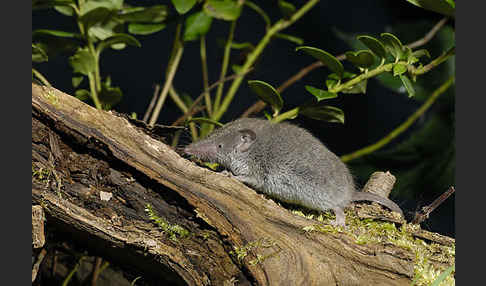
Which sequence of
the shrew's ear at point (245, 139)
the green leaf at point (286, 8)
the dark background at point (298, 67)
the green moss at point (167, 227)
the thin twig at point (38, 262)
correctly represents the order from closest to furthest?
the green moss at point (167, 227) < the thin twig at point (38, 262) < the shrew's ear at point (245, 139) < the green leaf at point (286, 8) < the dark background at point (298, 67)

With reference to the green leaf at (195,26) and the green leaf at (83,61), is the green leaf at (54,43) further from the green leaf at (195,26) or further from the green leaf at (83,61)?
the green leaf at (195,26)

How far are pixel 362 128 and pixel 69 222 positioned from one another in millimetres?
Result: 2436

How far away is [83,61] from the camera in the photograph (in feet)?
6.20

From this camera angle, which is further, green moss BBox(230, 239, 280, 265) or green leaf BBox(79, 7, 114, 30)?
green leaf BBox(79, 7, 114, 30)

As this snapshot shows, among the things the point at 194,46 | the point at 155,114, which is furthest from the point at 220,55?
the point at 155,114

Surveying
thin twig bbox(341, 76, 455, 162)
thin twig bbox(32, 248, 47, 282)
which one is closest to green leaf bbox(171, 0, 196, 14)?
thin twig bbox(32, 248, 47, 282)

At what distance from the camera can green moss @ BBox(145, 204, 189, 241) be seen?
4.70 ft

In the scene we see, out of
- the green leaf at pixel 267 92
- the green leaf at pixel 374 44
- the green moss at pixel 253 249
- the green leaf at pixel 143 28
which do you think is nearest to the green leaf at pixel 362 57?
the green leaf at pixel 374 44

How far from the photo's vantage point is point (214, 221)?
4.63 feet

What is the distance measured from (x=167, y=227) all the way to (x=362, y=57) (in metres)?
0.94

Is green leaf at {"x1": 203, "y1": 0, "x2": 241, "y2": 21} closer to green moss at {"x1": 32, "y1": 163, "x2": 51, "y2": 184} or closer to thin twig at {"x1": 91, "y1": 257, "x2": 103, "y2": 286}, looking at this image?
green moss at {"x1": 32, "y1": 163, "x2": 51, "y2": 184}

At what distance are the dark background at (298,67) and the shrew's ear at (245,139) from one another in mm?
1138

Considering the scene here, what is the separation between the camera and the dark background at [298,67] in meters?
2.84

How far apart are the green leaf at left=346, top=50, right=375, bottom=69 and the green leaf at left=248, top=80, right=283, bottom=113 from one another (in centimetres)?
31
